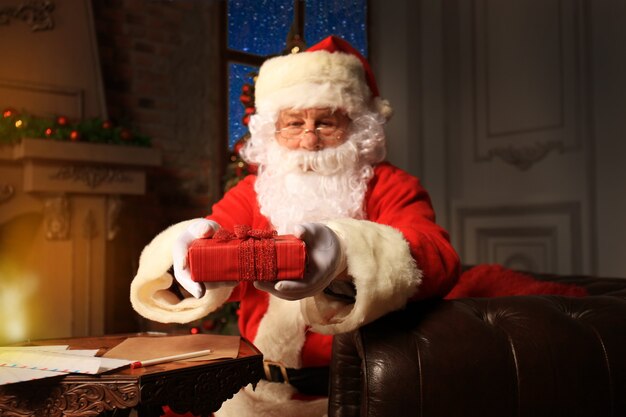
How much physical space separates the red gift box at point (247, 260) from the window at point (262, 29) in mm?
3293

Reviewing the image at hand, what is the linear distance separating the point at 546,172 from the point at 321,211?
8.34ft

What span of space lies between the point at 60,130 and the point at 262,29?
1.96 meters

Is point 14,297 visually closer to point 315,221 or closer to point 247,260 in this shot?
point 315,221

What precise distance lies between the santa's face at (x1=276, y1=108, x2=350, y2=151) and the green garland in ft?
6.08

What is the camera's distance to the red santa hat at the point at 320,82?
66.0 inches

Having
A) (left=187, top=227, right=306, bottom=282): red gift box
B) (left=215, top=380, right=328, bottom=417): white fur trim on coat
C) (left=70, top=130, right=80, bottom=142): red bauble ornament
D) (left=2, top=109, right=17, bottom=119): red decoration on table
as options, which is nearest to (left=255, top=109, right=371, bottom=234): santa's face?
(left=215, top=380, right=328, bottom=417): white fur trim on coat

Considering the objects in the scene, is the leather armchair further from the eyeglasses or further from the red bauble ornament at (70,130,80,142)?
the red bauble ornament at (70,130,80,142)

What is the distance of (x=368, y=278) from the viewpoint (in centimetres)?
118

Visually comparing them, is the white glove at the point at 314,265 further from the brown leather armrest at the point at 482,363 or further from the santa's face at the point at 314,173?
the santa's face at the point at 314,173

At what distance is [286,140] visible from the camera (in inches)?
67.5

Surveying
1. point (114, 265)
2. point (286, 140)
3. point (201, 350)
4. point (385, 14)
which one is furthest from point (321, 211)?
point (385, 14)

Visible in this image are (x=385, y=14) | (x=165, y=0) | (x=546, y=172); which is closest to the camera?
(x=546, y=172)

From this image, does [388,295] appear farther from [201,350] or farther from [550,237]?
[550,237]

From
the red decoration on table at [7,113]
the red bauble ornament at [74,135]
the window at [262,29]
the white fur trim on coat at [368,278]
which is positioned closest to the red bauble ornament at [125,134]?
the red bauble ornament at [74,135]
